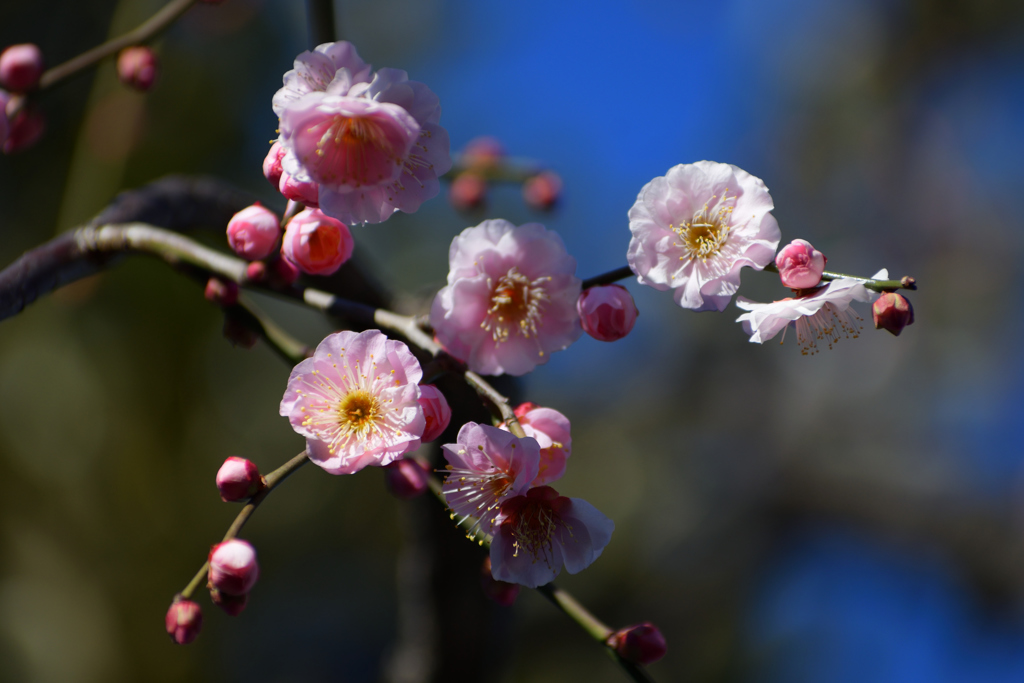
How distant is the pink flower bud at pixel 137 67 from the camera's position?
784mm

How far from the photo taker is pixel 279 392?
130 inches

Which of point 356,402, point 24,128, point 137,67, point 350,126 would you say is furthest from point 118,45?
point 356,402

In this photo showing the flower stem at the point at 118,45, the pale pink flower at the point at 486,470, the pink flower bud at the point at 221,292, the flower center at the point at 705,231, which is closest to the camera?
the pale pink flower at the point at 486,470

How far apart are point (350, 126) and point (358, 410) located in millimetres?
231

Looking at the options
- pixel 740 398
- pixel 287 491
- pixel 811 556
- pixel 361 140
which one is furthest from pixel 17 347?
pixel 811 556

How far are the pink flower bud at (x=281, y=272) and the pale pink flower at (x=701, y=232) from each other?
0.32 m

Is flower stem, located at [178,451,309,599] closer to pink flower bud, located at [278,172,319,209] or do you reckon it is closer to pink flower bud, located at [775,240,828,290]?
pink flower bud, located at [278,172,319,209]

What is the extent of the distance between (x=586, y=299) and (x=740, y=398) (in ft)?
10.3

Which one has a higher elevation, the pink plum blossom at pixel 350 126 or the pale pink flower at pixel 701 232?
the pink plum blossom at pixel 350 126

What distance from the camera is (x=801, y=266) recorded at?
1.54 feet

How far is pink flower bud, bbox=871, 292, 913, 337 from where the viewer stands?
443 millimetres

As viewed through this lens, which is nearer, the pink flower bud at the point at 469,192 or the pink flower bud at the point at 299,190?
the pink flower bud at the point at 299,190

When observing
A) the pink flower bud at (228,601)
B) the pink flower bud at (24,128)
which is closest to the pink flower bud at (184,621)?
the pink flower bud at (228,601)

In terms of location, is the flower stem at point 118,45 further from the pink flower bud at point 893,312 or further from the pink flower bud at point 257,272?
the pink flower bud at point 893,312
